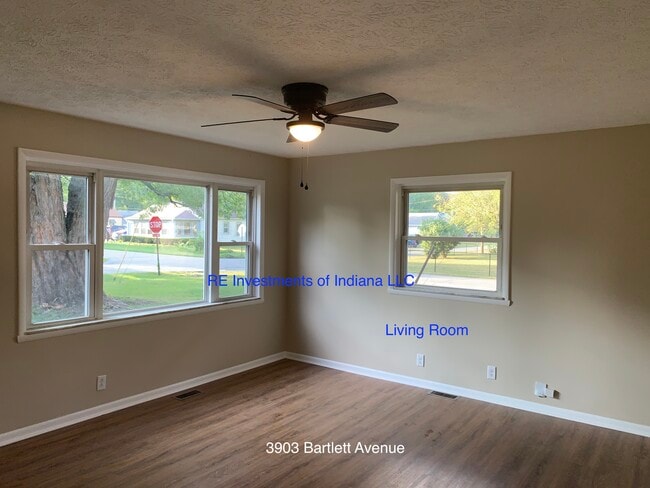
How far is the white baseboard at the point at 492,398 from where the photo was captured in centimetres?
379

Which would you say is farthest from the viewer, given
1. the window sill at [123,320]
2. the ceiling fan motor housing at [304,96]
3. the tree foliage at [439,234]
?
the tree foliage at [439,234]

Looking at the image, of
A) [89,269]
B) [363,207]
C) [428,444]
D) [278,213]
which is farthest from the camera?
[278,213]

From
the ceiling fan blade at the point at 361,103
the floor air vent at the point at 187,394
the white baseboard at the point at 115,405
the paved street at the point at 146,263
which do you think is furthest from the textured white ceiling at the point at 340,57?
the floor air vent at the point at 187,394

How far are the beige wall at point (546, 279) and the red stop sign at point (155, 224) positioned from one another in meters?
1.97

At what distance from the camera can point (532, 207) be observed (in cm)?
415

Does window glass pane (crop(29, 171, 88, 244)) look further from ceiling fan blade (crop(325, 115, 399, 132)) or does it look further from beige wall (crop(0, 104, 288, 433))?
ceiling fan blade (crop(325, 115, 399, 132))

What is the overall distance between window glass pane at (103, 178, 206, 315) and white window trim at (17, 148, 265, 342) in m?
0.09

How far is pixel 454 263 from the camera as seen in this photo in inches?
186

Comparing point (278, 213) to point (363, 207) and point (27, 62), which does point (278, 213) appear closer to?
point (363, 207)

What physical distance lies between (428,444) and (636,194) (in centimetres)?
249

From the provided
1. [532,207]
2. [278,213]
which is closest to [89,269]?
[278,213]

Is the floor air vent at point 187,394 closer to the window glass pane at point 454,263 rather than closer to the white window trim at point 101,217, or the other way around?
the white window trim at point 101,217

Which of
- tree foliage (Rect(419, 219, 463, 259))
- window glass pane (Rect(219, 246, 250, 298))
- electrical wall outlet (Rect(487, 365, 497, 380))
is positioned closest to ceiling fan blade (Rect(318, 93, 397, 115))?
tree foliage (Rect(419, 219, 463, 259))

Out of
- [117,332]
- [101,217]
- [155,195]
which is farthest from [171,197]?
[117,332]
